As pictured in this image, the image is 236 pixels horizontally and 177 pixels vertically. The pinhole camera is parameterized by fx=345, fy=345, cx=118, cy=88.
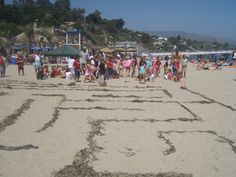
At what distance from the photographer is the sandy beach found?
22.5ft

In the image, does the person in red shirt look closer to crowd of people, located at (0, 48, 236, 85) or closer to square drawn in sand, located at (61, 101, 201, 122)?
crowd of people, located at (0, 48, 236, 85)

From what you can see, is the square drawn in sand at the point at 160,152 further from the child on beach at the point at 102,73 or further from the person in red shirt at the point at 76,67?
the person in red shirt at the point at 76,67

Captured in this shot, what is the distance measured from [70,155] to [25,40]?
6145 centimetres

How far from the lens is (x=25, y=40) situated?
216ft

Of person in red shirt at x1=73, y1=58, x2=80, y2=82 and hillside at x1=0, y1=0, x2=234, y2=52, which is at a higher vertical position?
hillside at x1=0, y1=0, x2=234, y2=52

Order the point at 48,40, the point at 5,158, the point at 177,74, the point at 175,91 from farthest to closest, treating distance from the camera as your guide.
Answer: the point at 48,40
the point at 177,74
the point at 175,91
the point at 5,158

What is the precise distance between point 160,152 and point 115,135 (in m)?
1.67

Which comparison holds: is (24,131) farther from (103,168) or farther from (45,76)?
(45,76)

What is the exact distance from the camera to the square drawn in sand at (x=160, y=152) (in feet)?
22.7

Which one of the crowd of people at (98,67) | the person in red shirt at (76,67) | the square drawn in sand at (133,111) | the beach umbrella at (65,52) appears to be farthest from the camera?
the beach umbrella at (65,52)

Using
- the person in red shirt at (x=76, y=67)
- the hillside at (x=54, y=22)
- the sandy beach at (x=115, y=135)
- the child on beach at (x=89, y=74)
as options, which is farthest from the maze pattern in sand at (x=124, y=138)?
the hillside at (x=54, y=22)

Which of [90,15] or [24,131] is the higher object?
[90,15]

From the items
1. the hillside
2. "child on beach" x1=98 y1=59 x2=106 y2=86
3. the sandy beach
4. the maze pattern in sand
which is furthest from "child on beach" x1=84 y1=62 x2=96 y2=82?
the hillside

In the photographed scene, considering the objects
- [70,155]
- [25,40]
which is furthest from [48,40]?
[70,155]
